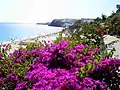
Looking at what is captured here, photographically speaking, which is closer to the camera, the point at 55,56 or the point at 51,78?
the point at 51,78

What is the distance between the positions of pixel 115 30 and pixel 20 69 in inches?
685

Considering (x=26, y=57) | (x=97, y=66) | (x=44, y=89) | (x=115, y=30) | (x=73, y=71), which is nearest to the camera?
(x=44, y=89)

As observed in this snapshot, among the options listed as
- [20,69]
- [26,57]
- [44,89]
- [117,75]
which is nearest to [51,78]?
[44,89]

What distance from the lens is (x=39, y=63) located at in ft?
18.7

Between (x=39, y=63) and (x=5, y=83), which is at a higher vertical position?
(x=39, y=63)

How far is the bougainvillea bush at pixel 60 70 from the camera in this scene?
4559 millimetres

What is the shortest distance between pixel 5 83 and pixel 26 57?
95 centimetres

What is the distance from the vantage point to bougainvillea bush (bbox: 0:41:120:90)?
4559 millimetres

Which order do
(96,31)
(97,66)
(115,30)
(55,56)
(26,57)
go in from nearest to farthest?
(97,66), (55,56), (26,57), (96,31), (115,30)

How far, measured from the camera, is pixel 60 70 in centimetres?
506

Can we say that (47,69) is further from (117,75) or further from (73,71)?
(117,75)

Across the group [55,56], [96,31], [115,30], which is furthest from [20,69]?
[115,30]

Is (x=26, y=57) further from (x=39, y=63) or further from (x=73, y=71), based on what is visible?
(x=73, y=71)

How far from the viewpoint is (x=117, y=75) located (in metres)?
4.92
